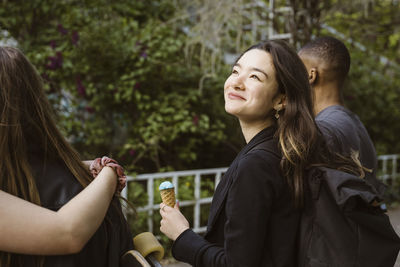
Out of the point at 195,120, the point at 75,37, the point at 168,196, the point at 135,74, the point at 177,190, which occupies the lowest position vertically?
the point at 177,190

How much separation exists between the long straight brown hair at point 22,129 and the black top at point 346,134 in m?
1.34

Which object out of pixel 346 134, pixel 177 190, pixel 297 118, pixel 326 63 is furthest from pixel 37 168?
pixel 177 190

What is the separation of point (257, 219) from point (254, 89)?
514 millimetres

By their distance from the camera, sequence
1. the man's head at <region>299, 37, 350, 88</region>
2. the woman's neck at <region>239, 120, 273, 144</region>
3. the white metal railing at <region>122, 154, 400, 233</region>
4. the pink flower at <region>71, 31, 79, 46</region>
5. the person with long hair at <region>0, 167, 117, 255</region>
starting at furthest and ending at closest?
the pink flower at <region>71, 31, 79, 46</region>, the white metal railing at <region>122, 154, 400, 233</region>, the man's head at <region>299, 37, 350, 88</region>, the woman's neck at <region>239, 120, 273, 144</region>, the person with long hair at <region>0, 167, 117, 255</region>

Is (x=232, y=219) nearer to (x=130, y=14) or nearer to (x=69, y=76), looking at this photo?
(x=69, y=76)

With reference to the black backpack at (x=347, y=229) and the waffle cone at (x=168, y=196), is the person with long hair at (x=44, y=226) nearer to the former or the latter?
the waffle cone at (x=168, y=196)

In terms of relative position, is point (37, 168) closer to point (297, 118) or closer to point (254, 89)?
point (254, 89)

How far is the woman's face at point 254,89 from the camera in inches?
62.2

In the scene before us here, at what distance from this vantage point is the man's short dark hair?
258 cm

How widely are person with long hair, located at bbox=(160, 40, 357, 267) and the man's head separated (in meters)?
1.00

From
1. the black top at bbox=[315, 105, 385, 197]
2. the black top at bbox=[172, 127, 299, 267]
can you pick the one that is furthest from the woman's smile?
the black top at bbox=[315, 105, 385, 197]

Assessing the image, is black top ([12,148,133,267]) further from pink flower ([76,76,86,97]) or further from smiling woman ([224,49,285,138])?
pink flower ([76,76,86,97])

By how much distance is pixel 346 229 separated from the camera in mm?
1312

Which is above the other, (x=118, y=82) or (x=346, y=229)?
(x=118, y=82)
